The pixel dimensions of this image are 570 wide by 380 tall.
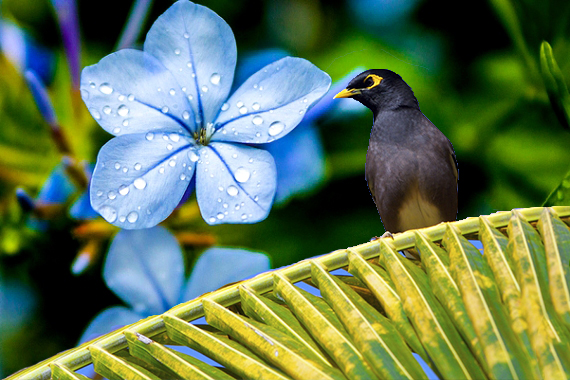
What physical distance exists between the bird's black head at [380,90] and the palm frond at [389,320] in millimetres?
253

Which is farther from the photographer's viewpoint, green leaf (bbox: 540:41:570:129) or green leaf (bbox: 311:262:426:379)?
green leaf (bbox: 540:41:570:129)

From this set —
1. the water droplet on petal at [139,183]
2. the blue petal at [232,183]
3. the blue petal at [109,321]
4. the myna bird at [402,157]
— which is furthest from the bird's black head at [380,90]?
the blue petal at [109,321]

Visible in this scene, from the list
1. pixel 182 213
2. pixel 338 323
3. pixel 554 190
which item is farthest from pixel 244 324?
pixel 554 190

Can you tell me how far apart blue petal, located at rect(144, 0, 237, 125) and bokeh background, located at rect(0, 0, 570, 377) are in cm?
4

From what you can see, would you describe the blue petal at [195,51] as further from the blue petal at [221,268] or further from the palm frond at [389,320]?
the palm frond at [389,320]

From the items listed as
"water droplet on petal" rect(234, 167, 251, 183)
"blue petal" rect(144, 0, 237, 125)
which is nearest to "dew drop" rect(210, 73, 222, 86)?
"blue petal" rect(144, 0, 237, 125)

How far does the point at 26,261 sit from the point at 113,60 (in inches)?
10.3

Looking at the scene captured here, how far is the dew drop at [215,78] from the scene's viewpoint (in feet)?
2.13

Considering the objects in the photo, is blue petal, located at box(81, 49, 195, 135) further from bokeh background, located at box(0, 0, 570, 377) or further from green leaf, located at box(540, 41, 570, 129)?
green leaf, located at box(540, 41, 570, 129)

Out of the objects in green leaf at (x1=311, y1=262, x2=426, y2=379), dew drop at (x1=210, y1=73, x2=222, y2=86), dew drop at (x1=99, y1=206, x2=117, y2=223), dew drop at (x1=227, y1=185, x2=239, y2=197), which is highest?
dew drop at (x1=210, y1=73, x2=222, y2=86)

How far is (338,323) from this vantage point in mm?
377

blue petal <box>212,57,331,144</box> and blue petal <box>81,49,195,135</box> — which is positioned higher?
blue petal <box>81,49,195,135</box>

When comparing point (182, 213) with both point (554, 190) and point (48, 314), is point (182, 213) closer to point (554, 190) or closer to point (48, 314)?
point (48, 314)

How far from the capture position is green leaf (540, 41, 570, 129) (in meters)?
0.64
